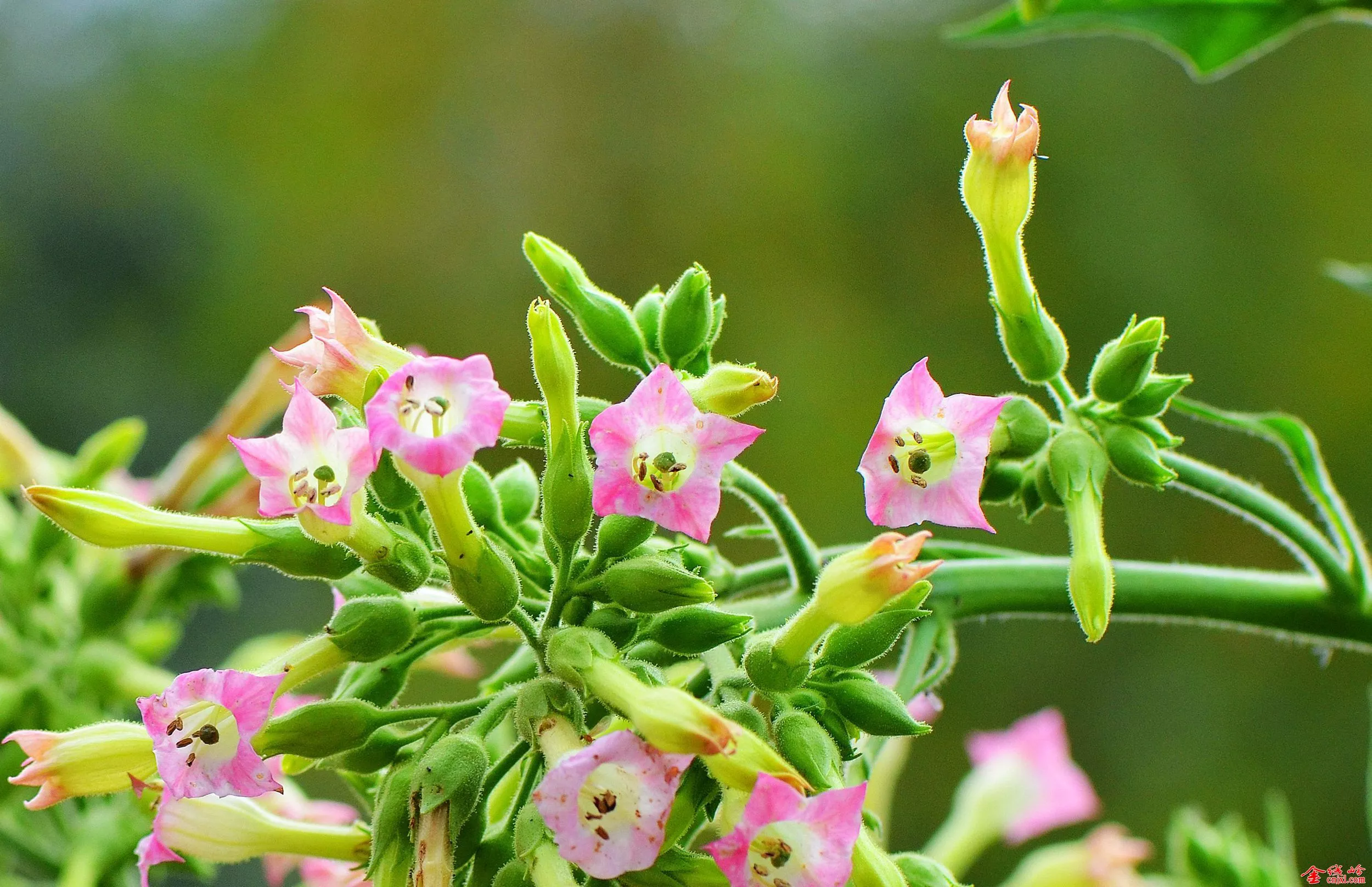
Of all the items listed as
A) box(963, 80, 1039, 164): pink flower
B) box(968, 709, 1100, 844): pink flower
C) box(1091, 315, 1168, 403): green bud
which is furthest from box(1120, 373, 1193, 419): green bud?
box(968, 709, 1100, 844): pink flower

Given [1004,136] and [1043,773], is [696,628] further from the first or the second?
[1043,773]

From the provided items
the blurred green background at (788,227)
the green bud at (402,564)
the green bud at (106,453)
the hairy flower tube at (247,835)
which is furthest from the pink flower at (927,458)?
the blurred green background at (788,227)

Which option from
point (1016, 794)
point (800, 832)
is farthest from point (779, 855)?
point (1016, 794)

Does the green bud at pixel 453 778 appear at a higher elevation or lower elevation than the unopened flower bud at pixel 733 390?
lower

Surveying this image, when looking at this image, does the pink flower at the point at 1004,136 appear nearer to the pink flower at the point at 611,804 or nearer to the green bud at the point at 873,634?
the green bud at the point at 873,634

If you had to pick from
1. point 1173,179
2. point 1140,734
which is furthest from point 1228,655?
point 1173,179

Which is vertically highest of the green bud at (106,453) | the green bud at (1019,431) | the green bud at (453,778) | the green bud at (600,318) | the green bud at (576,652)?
the green bud at (1019,431)

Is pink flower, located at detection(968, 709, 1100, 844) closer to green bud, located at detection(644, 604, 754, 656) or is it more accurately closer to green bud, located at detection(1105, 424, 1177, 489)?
green bud, located at detection(1105, 424, 1177, 489)
